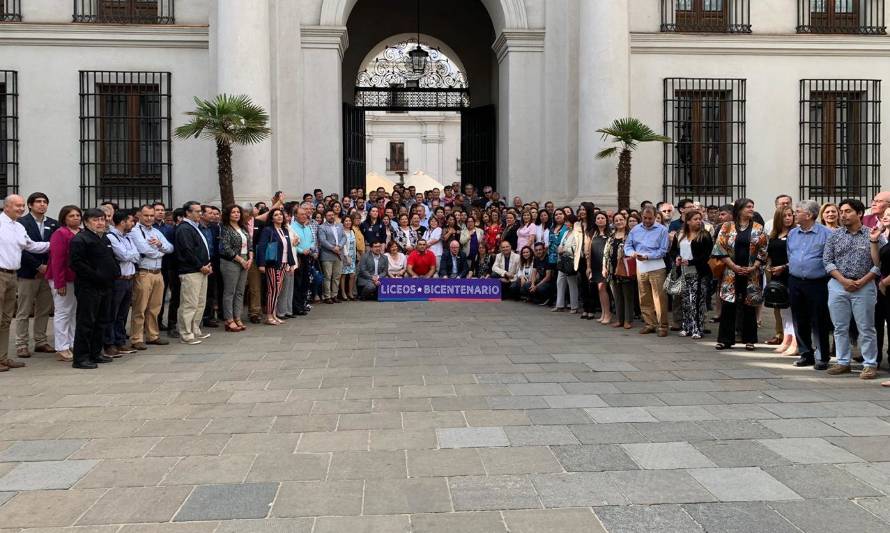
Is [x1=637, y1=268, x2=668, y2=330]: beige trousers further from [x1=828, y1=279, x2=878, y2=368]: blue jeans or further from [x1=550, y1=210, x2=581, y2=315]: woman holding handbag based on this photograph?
[x1=828, y1=279, x2=878, y2=368]: blue jeans

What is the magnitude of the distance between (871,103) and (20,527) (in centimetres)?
1921

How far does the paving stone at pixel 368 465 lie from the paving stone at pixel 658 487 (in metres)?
1.30

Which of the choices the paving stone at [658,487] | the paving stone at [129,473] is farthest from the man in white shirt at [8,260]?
the paving stone at [658,487]

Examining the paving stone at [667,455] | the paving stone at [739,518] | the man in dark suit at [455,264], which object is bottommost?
the paving stone at [739,518]

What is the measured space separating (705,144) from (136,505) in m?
16.3

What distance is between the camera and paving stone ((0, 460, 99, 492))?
4719 millimetres

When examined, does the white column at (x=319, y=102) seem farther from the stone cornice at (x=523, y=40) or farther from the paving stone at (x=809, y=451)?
the paving stone at (x=809, y=451)

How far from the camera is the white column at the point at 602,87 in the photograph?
16875mm

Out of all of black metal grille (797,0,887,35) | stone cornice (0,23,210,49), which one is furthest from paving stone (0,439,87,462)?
black metal grille (797,0,887,35)

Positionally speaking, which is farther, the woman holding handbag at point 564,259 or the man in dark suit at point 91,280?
the woman holding handbag at point 564,259

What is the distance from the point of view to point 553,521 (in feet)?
13.5

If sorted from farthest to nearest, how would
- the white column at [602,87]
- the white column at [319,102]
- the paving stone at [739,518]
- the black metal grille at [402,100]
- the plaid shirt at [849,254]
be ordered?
the black metal grille at [402,100]
the white column at [319,102]
the white column at [602,87]
the plaid shirt at [849,254]
the paving stone at [739,518]

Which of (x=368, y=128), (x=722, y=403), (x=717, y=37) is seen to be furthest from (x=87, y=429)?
(x=368, y=128)

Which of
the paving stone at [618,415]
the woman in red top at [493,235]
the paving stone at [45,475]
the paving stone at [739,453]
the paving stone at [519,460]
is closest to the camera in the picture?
the paving stone at [45,475]
